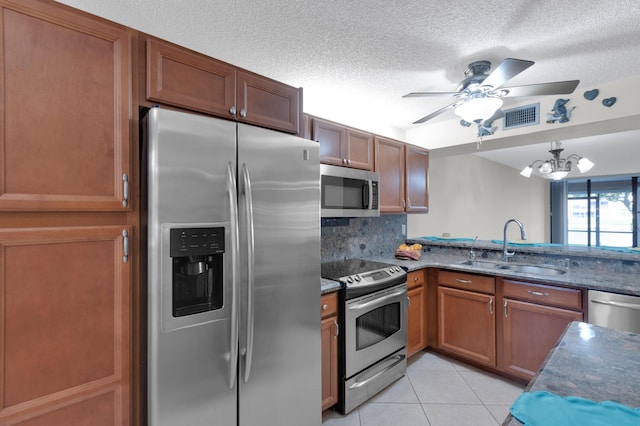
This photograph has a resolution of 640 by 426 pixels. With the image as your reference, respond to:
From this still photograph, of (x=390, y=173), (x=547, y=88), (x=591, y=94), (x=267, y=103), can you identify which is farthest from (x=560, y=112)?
(x=267, y=103)

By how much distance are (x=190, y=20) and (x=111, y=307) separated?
1550mm

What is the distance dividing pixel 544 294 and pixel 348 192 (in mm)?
1667

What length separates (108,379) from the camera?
3.93 feet

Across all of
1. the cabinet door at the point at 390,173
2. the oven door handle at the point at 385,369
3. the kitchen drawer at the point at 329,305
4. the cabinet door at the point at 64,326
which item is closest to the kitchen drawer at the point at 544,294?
the oven door handle at the point at 385,369

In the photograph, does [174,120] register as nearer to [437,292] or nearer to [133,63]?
[133,63]

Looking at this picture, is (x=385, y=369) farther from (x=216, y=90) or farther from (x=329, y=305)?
(x=216, y=90)

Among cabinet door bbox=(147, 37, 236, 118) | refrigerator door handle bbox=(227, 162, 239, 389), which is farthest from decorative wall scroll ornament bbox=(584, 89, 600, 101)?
refrigerator door handle bbox=(227, 162, 239, 389)

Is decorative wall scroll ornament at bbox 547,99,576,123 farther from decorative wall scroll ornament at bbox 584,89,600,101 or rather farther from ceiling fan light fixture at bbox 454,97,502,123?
ceiling fan light fixture at bbox 454,97,502,123

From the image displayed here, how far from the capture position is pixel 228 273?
137 cm

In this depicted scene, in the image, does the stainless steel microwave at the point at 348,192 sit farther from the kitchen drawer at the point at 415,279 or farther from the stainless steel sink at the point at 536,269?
the stainless steel sink at the point at 536,269

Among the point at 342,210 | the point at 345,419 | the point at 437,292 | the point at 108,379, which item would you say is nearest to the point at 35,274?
the point at 108,379

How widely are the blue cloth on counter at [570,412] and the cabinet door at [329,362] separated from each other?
4.58 ft

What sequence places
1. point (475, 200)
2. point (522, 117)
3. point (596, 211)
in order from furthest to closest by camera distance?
point (596, 211), point (475, 200), point (522, 117)

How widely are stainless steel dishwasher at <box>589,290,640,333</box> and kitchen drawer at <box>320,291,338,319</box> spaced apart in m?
1.75
